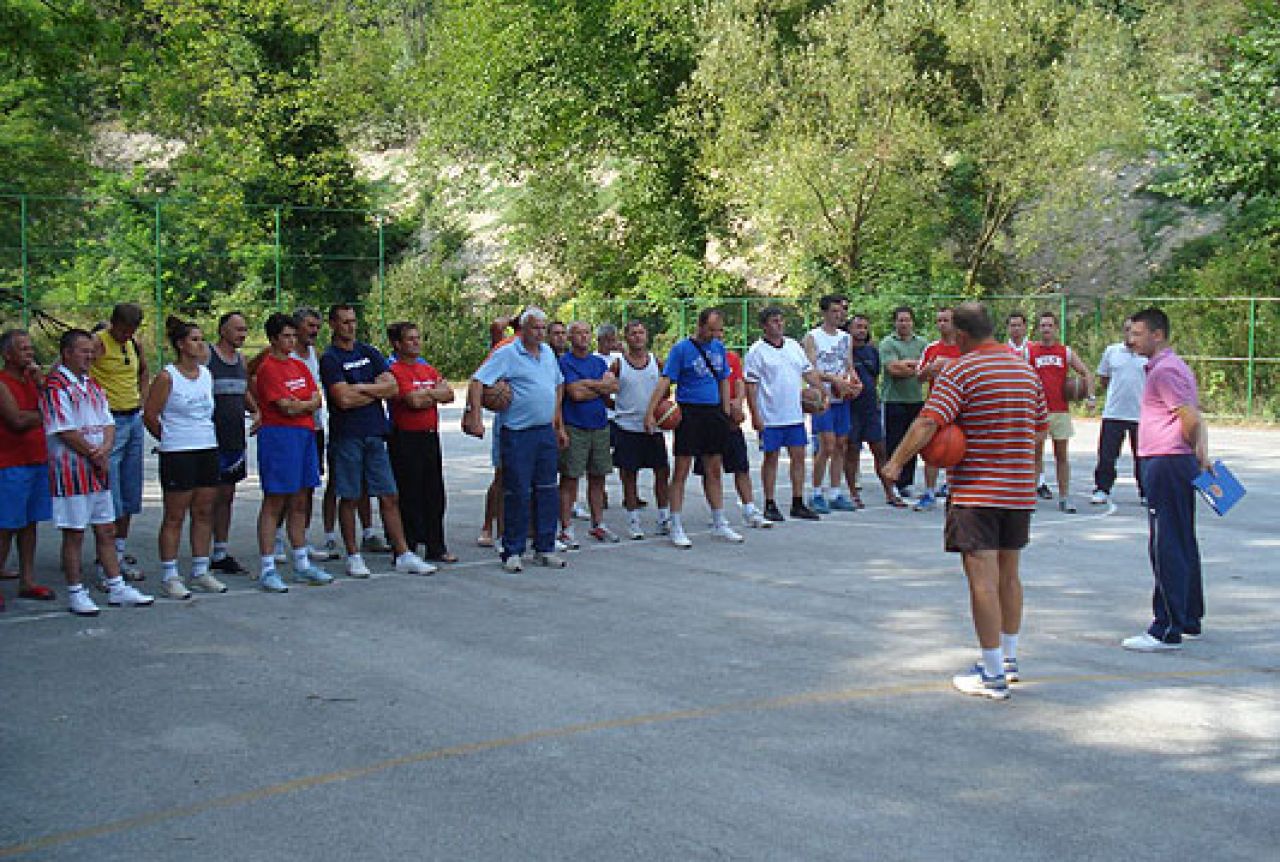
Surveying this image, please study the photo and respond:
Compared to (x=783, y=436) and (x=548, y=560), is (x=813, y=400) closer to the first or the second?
(x=783, y=436)

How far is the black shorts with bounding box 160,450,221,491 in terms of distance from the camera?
9992 mm

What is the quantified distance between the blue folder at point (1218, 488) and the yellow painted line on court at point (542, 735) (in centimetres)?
106

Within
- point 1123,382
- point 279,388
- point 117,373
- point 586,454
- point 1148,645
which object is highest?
point 117,373

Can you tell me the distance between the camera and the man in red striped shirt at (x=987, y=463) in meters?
7.26

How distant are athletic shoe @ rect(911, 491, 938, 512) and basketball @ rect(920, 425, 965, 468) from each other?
7132 millimetres

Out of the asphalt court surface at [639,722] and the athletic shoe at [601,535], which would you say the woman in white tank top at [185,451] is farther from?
the athletic shoe at [601,535]

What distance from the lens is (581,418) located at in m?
12.4

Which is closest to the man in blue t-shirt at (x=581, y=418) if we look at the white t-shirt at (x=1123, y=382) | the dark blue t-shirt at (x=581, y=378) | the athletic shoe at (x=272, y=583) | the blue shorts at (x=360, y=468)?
the dark blue t-shirt at (x=581, y=378)

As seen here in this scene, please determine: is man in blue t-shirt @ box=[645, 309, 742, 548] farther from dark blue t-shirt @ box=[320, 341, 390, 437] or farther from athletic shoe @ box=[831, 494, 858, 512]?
dark blue t-shirt @ box=[320, 341, 390, 437]

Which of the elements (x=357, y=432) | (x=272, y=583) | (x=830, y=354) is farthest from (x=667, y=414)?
(x=272, y=583)

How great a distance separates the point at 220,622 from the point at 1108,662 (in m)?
5.54

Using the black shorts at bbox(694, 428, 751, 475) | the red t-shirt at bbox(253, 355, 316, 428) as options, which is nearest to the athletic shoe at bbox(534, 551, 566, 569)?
the black shorts at bbox(694, 428, 751, 475)

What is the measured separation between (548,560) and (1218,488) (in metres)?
5.15

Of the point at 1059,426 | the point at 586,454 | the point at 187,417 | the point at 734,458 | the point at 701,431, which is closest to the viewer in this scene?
the point at 187,417
